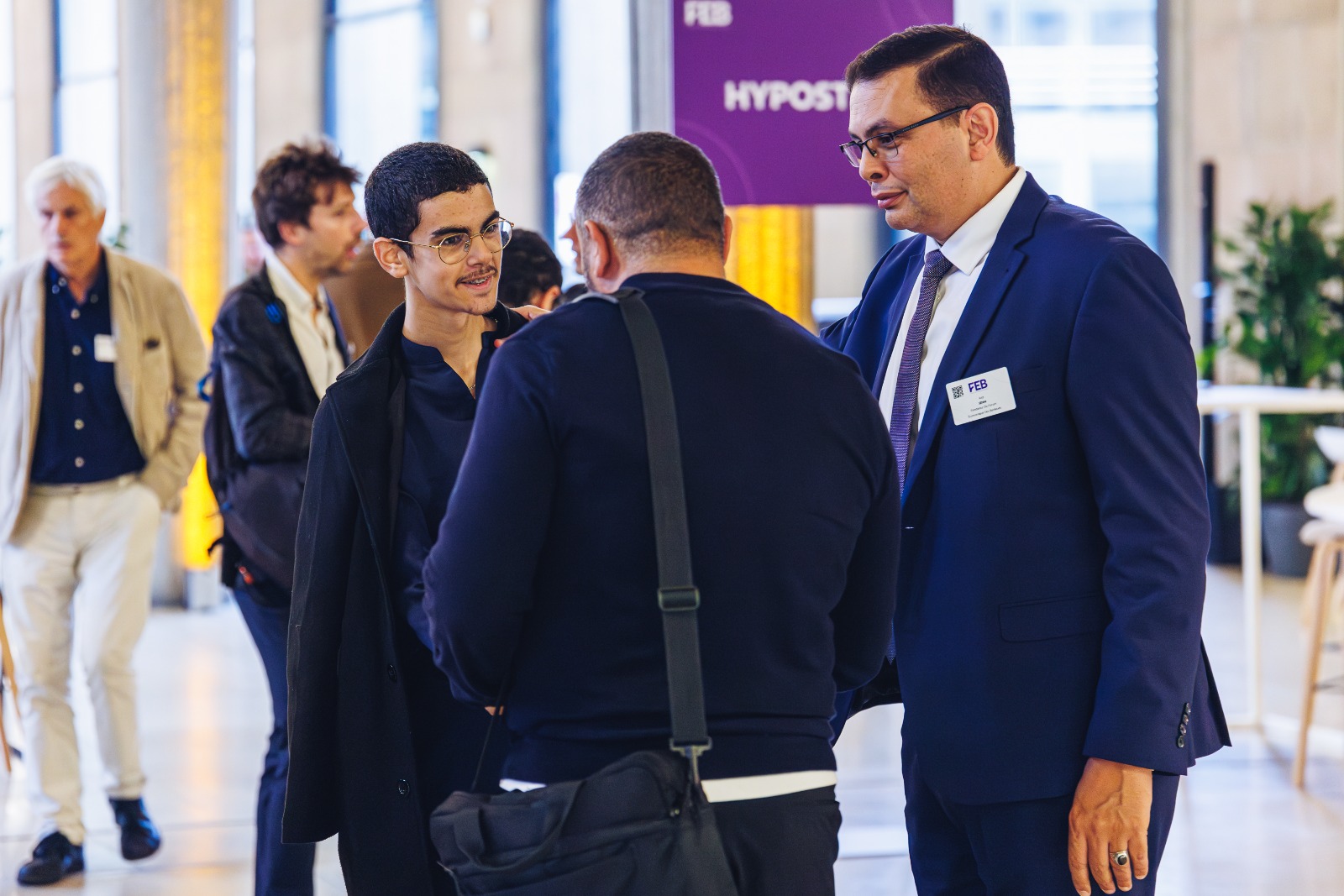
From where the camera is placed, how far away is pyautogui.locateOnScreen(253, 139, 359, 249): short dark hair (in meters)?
3.29

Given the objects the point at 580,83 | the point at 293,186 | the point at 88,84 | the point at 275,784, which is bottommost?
the point at 275,784

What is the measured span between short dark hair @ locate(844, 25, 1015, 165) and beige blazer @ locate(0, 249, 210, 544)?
8.36ft

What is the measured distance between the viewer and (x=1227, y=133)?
379 inches

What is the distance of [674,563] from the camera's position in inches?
55.6

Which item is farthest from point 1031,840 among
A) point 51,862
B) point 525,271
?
point 51,862

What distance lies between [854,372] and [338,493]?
2.58 feet

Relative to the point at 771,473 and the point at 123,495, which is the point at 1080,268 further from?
the point at 123,495

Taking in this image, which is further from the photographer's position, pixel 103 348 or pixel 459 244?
pixel 103 348

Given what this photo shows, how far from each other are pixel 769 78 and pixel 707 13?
208 mm

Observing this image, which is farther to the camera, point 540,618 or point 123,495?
point 123,495

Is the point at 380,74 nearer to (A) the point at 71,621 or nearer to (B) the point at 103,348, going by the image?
(B) the point at 103,348

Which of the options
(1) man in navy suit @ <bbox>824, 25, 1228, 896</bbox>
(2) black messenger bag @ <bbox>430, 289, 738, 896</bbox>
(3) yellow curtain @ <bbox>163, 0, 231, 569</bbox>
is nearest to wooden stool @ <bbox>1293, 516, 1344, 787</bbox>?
(1) man in navy suit @ <bbox>824, 25, 1228, 896</bbox>

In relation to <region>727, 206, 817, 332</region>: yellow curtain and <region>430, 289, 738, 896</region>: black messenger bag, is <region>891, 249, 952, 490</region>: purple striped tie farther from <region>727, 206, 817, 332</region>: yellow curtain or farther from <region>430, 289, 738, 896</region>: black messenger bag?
<region>727, 206, 817, 332</region>: yellow curtain

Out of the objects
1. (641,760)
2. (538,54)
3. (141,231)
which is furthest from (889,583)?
(538,54)
